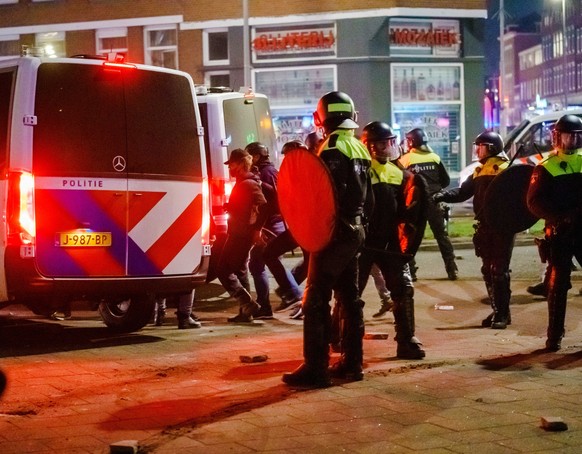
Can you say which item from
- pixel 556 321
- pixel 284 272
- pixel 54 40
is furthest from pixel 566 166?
pixel 54 40

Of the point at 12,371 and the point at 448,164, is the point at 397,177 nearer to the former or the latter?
the point at 12,371

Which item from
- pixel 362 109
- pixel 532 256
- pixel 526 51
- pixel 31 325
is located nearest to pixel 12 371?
pixel 31 325

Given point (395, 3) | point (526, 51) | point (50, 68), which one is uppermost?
point (526, 51)

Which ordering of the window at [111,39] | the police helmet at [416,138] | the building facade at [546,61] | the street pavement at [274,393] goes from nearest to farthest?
the street pavement at [274,393] < the police helmet at [416,138] < the window at [111,39] < the building facade at [546,61]

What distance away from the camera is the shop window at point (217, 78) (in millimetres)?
35969

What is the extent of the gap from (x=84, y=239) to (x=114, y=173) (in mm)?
594

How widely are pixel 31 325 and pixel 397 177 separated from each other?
4420 mm

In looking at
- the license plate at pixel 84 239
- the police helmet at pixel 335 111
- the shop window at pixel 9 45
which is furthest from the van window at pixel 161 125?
the shop window at pixel 9 45

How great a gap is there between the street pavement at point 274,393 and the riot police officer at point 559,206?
364 millimetres

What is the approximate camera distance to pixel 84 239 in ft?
30.1

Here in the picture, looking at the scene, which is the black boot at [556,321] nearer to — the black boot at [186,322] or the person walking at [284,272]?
the person walking at [284,272]

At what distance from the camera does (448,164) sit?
117ft

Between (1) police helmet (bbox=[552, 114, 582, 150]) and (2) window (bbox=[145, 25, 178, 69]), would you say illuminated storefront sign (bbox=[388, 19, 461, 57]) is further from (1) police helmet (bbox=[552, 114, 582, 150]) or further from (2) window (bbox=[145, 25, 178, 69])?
(1) police helmet (bbox=[552, 114, 582, 150])

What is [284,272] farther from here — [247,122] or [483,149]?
[247,122]
